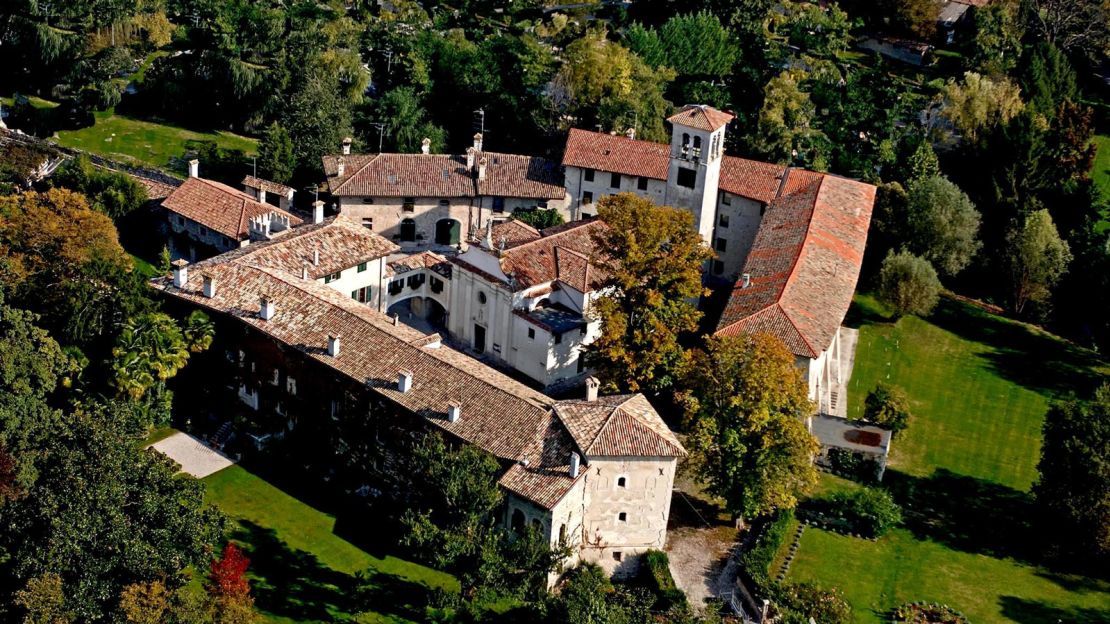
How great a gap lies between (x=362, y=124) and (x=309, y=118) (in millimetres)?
6237

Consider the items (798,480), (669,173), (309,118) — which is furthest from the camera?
(309,118)

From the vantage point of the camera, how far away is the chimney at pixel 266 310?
77.6 meters

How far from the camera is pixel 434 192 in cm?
9894

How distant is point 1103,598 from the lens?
74.1 metres

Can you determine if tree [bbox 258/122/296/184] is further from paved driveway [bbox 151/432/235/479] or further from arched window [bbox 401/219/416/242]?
paved driveway [bbox 151/432/235/479]

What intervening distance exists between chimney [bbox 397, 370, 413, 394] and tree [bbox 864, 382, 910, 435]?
27.9 meters

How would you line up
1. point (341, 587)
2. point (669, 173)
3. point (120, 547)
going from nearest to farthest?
point (120, 547)
point (341, 587)
point (669, 173)

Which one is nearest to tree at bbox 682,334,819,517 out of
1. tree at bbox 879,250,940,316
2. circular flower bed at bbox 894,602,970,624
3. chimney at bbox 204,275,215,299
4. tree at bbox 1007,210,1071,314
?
circular flower bed at bbox 894,602,970,624

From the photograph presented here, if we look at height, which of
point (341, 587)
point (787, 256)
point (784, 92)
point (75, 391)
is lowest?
point (341, 587)

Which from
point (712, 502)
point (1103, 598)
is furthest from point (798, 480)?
point (1103, 598)

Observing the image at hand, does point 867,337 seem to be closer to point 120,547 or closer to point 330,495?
point 330,495

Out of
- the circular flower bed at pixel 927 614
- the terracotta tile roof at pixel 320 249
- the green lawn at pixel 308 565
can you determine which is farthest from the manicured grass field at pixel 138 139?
the circular flower bed at pixel 927 614

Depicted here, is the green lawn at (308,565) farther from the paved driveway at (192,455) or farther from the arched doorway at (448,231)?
the arched doorway at (448,231)

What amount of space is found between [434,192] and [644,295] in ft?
82.2
